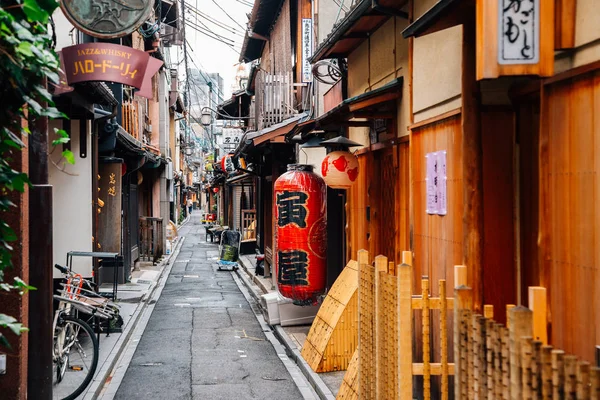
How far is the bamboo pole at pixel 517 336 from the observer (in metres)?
3.64

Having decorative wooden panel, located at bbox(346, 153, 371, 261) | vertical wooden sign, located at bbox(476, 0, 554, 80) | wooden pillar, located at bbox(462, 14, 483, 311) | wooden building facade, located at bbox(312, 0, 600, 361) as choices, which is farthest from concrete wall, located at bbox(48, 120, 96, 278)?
vertical wooden sign, located at bbox(476, 0, 554, 80)

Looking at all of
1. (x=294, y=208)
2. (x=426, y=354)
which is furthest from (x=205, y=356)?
(x=426, y=354)

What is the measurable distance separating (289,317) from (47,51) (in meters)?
11.3

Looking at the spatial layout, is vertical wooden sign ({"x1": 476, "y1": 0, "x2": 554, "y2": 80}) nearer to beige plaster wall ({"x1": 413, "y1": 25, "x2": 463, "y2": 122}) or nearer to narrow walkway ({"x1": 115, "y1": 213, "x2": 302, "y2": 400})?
beige plaster wall ({"x1": 413, "y1": 25, "x2": 463, "y2": 122})

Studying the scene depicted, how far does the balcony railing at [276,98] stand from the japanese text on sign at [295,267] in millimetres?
6130

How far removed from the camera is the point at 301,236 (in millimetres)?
13656

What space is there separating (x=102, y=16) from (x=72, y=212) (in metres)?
4.76

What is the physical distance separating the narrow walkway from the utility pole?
2.13 meters

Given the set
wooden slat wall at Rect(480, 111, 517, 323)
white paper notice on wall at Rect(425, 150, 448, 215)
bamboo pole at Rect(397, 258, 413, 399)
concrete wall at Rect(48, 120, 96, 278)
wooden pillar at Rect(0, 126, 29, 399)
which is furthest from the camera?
concrete wall at Rect(48, 120, 96, 278)

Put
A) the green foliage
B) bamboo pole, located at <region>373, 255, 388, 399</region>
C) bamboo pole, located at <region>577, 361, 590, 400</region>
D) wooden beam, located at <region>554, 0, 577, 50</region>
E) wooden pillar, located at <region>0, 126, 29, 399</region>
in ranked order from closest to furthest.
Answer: bamboo pole, located at <region>577, 361, 590, 400</region>, the green foliage, wooden beam, located at <region>554, 0, 577, 50</region>, bamboo pole, located at <region>373, 255, 388, 399</region>, wooden pillar, located at <region>0, 126, 29, 399</region>

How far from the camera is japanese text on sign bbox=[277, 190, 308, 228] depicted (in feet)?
44.8


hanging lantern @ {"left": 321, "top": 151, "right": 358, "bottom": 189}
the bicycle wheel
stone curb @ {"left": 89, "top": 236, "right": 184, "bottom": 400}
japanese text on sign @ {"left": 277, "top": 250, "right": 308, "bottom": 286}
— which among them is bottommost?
stone curb @ {"left": 89, "top": 236, "right": 184, "bottom": 400}

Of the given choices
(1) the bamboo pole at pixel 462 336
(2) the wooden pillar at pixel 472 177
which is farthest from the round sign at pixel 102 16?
(1) the bamboo pole at pixel 462 336

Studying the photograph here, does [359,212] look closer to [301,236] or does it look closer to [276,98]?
[301,236]
